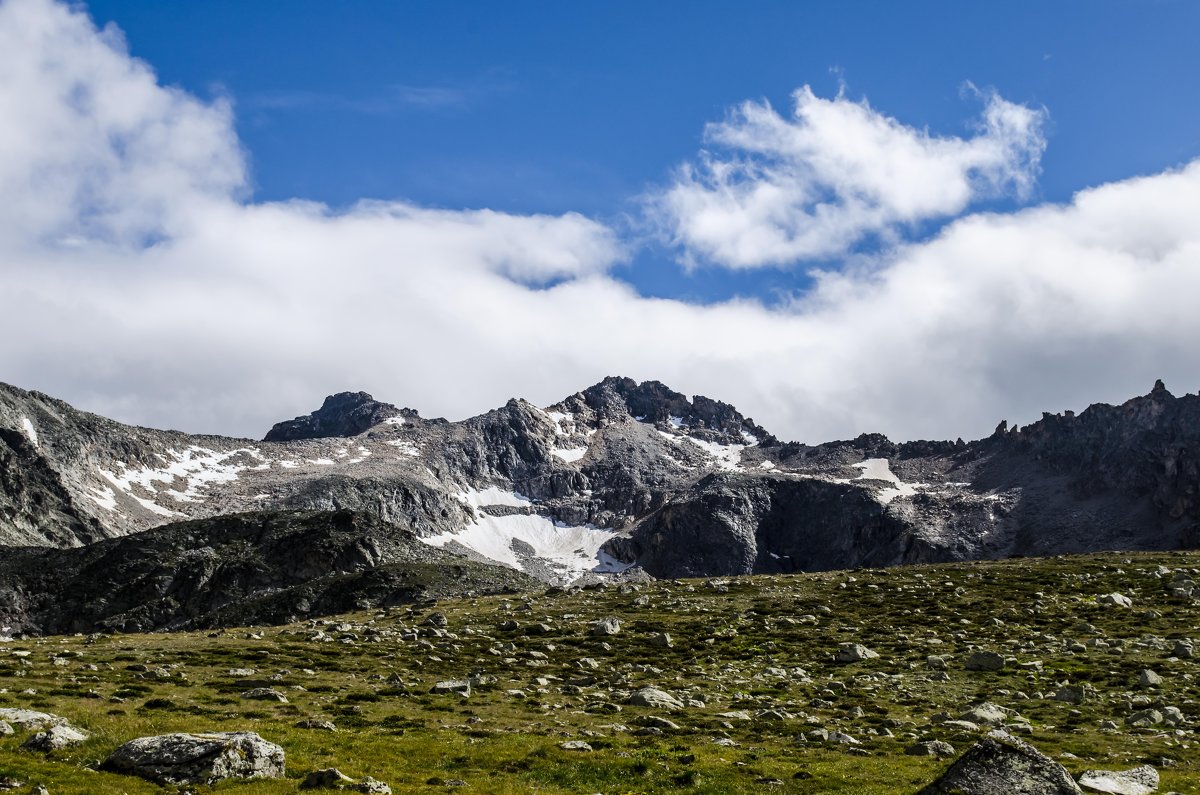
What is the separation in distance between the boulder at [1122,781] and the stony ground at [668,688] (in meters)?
Result: 0.64

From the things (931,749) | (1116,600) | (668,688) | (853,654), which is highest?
(1116,600)

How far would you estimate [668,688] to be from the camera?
48.2 meters

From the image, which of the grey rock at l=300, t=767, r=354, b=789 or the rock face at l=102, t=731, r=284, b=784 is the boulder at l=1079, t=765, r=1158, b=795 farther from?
the rock face at l=102, t=731, r=284, b=784

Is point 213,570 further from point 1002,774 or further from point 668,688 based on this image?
point 1002,774

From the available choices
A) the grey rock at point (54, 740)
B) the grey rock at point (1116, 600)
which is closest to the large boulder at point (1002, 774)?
the grey rock at point (54, 740)

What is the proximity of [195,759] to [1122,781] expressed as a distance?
25.5m

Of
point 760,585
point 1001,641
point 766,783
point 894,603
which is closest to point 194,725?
point 766,783

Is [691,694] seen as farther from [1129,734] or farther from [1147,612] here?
[1147,612]

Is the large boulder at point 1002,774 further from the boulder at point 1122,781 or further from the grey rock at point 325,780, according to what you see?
the grey rock at point 325,780

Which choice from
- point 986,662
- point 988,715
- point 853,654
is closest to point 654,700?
point 988,715

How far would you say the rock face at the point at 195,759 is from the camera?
85.0ft

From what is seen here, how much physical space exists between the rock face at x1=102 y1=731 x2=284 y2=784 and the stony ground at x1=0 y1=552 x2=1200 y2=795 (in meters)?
0.84

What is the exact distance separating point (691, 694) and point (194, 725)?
72.5 feet

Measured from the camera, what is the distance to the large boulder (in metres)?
24.9
